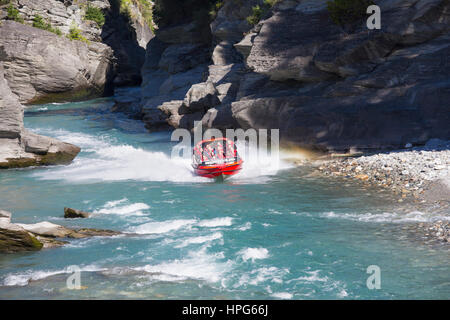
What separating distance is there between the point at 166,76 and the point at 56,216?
99.9ft

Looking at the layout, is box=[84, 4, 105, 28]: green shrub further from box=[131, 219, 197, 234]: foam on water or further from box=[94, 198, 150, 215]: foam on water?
box=[131, 219, 197, 234]: foam on water

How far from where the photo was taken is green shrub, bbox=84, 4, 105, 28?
6012 centimetres

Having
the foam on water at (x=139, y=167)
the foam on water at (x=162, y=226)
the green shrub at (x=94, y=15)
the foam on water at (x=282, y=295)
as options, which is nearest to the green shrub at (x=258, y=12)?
the foam on water at (x=139, y=167)

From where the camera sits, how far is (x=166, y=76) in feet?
149

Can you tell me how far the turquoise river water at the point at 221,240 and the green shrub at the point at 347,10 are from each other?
29.3ft

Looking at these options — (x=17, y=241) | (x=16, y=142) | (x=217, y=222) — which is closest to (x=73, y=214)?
(x=17, y=241)

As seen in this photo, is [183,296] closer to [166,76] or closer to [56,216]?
[56,216]

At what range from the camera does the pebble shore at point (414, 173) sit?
15046mm

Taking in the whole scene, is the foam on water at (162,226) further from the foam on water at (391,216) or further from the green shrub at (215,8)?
the green shrub at (215,8)

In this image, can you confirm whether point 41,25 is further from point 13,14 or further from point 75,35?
point 75,35

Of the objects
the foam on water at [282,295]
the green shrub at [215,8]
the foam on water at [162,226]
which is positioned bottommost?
the foam on water at [282,295]

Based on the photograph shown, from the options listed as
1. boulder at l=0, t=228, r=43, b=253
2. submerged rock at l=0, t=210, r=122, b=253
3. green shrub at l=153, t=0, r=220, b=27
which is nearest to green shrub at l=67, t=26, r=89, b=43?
green shrub at l=153, t=0, r=220, b=27

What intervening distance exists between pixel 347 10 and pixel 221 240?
17638 mm

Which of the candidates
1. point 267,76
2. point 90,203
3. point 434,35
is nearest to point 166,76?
point 267,76
